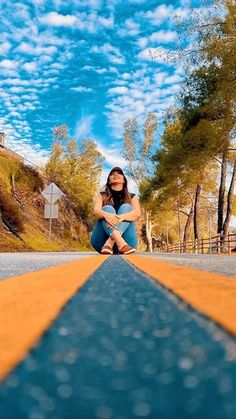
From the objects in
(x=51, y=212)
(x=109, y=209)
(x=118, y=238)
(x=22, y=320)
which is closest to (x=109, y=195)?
(x=109, y=209)

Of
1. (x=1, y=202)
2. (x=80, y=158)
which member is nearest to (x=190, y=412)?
(x=1, y=202)

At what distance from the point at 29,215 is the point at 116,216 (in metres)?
25.7

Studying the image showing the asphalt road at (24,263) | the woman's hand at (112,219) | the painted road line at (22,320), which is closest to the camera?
the painted road line at (22,320)

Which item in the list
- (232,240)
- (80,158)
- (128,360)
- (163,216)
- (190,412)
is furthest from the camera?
(80,158)

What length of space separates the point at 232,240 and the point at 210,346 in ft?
69.5

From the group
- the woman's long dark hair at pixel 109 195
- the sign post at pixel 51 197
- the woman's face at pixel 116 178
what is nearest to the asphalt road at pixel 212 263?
the woman's long dark hair at pixel 109 195

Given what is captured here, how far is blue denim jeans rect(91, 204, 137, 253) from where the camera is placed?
6.65 meters

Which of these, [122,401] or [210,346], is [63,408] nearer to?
[122,401]

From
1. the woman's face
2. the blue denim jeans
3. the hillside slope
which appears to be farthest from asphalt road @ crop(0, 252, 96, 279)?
the hillside slope

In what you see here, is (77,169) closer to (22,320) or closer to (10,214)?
(10,214)

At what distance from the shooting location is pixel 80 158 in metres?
61.5

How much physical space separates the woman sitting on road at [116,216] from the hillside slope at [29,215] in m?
10.6

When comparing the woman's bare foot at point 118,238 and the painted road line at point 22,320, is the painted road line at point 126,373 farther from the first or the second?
the woman's bare foot at point 118,238

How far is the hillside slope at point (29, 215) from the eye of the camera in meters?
23.8
